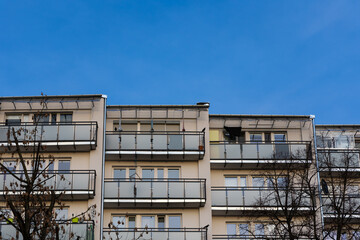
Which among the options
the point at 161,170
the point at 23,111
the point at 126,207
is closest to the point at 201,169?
the point at 161,170

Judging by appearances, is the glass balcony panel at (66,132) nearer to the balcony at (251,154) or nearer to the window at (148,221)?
the window at (148,221)

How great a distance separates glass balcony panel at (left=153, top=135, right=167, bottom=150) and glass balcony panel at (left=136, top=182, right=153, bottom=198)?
2.35 metres

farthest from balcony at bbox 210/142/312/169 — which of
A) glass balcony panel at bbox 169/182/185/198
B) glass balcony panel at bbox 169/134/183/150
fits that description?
glass balcony panel at bbox 169/182/185/198

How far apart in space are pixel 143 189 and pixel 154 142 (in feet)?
9.71

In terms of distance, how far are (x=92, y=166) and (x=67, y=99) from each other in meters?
4.46

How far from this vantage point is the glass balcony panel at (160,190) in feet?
128

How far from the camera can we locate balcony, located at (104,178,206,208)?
38969mm

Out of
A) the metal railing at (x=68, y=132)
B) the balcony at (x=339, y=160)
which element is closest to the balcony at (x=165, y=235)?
the metal railing at (x=68, y=132)

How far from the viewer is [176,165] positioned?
41.0 meters

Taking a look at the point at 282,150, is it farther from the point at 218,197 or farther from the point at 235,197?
the point at 218,197

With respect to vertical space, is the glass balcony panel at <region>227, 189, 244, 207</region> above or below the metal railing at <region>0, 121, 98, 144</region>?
below

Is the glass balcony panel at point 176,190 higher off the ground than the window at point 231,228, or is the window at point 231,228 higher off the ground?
the glass balcony panel at point 176,190

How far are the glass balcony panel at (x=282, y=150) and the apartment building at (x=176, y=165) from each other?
0.06 meters

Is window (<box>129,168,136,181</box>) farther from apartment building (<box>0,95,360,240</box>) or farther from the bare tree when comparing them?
the bare tree
